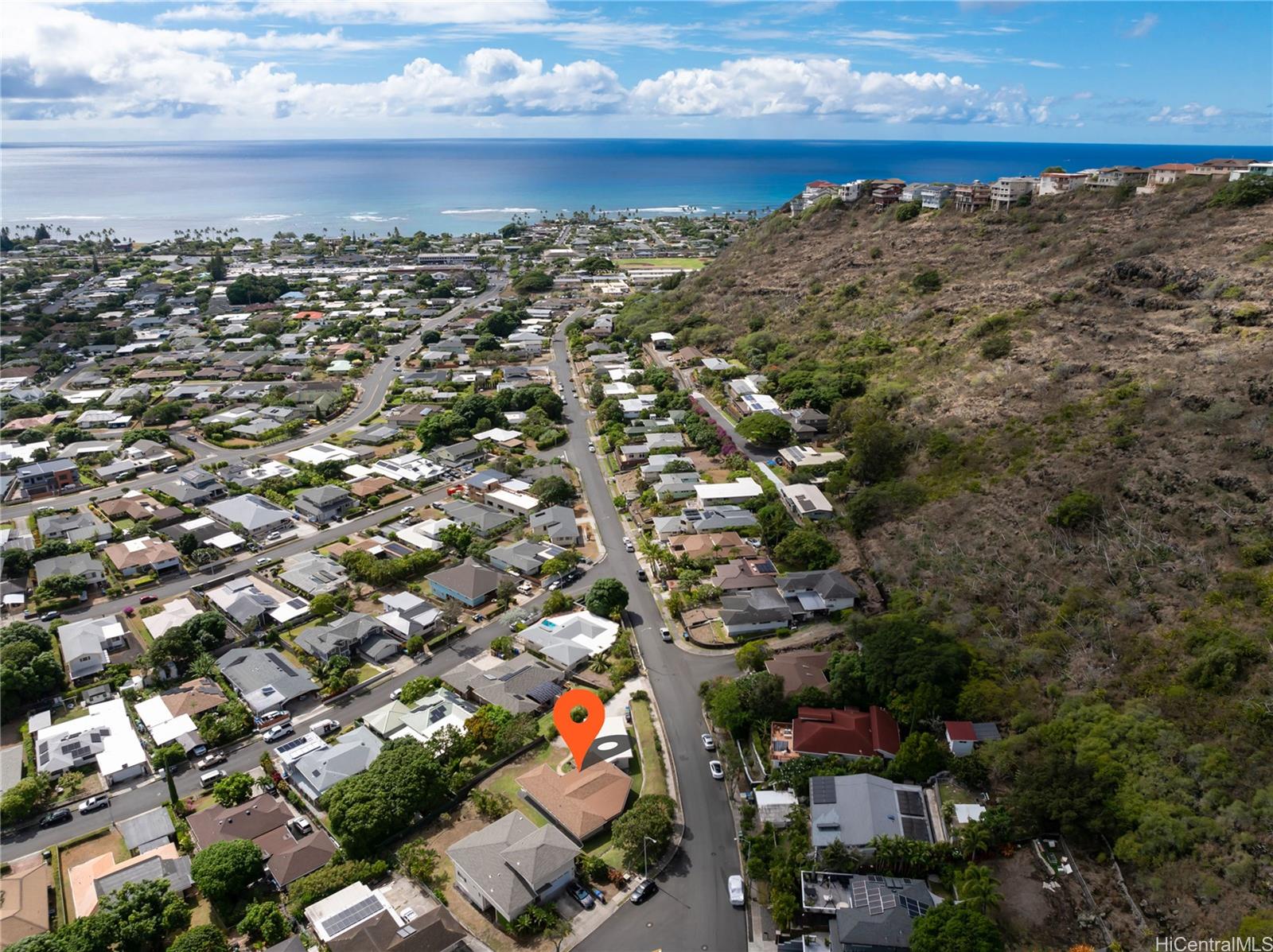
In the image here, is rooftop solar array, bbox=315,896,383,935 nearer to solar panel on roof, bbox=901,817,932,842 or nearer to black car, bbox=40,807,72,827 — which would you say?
black car, bbox=40,807,72,827

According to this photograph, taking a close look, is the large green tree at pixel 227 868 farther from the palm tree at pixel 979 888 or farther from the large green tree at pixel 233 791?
the palm tree at pixel 979 888

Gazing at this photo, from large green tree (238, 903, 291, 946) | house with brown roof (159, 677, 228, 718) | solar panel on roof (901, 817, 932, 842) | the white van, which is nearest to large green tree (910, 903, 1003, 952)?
solar panel on roof (901, 817, 932, 842)

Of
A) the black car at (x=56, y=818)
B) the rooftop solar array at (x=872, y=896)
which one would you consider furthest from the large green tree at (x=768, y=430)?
the black car at (x=56, y=818)

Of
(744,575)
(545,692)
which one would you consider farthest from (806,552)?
(545,692)

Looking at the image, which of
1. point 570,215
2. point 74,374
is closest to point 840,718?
point 74,374

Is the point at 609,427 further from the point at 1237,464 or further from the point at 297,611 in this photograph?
the point at 1237,464
